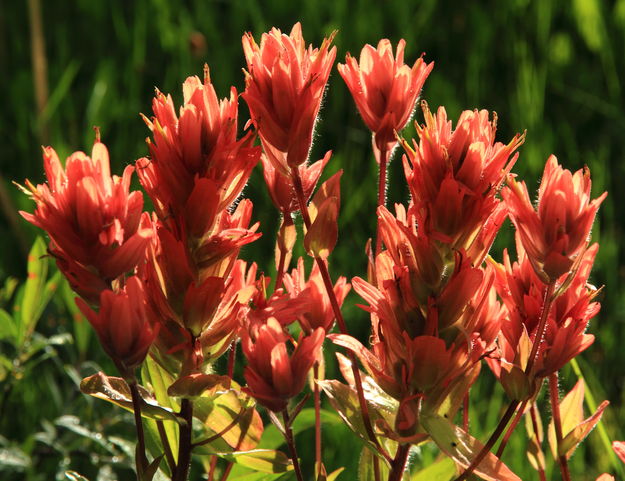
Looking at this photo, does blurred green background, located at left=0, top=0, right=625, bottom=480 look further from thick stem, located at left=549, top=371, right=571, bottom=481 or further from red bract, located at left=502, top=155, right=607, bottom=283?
red bract, located at left=502, top=155, right=607, bottom=283

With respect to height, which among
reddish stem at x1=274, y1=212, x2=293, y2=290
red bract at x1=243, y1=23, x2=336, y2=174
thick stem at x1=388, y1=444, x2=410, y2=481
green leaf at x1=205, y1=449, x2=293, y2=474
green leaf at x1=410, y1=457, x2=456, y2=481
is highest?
red bract at x1=243, y1=23, x2=336, y2=174

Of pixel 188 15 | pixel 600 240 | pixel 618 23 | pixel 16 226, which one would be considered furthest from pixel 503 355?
pixel 188 15

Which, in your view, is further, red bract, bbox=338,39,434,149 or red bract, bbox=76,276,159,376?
red bract, bbox=338,39,434,149

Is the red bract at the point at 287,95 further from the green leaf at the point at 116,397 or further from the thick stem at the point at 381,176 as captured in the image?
the green leaf at the point at 116,397

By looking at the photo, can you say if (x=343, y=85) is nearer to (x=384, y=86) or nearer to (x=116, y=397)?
(x=384, y=86)

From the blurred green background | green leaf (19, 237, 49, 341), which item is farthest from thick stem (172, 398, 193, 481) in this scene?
the blurred green background
